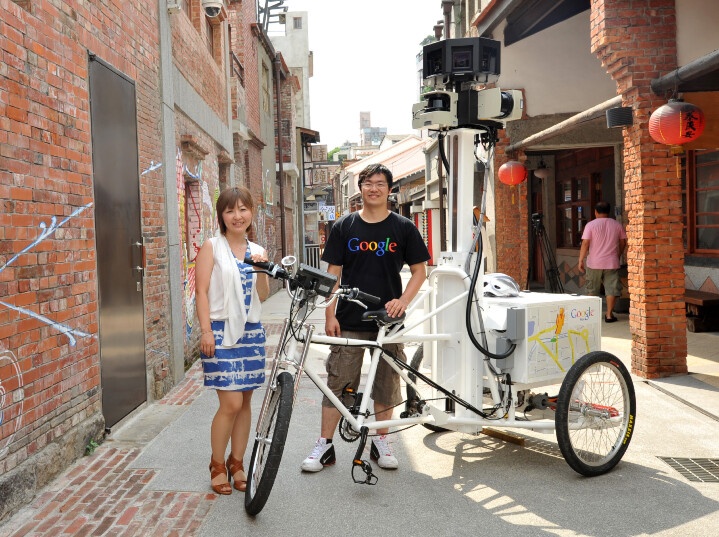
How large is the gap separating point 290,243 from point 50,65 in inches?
854

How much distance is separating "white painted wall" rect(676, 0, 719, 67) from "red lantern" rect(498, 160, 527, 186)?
5175 millimetres

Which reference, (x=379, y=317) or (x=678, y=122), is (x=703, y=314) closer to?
(x=678, y=122)

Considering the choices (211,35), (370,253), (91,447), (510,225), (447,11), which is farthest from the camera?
(447,11)

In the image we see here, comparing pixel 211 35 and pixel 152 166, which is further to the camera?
pixel 211 35

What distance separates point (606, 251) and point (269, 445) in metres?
8.15

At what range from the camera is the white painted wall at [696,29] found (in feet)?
21.3

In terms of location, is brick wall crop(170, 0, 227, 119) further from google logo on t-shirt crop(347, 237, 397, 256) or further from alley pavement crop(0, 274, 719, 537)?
alley pavement crop(0, 274, 719, 537)

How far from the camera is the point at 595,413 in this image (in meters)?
4.29

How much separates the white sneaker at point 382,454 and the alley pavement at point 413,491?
9 cm

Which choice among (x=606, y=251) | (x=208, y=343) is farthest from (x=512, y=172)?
(x=208, y=343)

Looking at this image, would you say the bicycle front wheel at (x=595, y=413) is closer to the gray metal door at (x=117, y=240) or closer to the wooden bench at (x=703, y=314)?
the gray metal door at (x=117, y=240)

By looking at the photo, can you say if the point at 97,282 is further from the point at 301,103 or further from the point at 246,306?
the point at 301,103

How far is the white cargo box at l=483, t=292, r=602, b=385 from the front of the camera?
14.1 feet

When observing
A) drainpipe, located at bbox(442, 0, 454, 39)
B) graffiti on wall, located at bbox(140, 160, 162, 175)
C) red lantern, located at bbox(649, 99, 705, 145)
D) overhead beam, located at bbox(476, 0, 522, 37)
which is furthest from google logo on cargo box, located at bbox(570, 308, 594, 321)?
drainpipe, located at bbox(442, 0, 454, 39)
